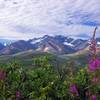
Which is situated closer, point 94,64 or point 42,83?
point 94,64

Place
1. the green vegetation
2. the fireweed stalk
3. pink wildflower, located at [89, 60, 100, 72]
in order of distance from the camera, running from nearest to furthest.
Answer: the fireweed stalk
pink wildflower, located at [89, 60, 100, 72]
the green vegetation

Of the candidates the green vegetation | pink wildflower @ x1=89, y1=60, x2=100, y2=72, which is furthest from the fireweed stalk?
the green vegetation

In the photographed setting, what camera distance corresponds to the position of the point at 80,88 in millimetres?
27562

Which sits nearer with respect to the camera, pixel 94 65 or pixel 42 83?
pixel 94 65

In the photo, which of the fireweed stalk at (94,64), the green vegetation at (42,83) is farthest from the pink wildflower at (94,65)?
the green vegetation at (42,83)

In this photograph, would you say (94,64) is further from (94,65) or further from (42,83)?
(42,83)

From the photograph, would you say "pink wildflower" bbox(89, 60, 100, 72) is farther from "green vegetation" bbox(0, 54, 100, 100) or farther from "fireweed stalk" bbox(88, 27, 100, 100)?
"green vegetation" bbox(0, 54, 100, 100)

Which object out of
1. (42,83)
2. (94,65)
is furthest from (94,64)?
(42,83)

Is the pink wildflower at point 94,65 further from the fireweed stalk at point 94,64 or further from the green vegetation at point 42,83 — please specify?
the green vegetation at point 42,83

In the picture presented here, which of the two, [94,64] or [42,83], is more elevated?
[94,64]

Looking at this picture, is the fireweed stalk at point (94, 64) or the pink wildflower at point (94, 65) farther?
the pink wildflower at point (94, 65)

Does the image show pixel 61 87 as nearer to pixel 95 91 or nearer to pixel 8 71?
pixel 8 71

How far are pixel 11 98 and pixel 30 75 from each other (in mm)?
4881

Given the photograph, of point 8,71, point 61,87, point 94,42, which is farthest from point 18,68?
point 94,42
